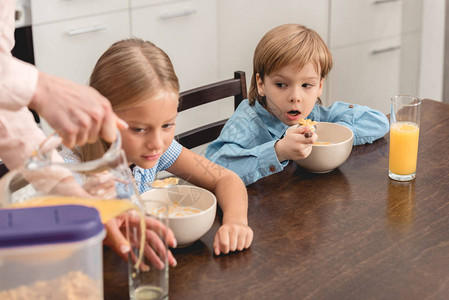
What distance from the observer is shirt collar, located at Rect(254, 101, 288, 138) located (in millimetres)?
1857

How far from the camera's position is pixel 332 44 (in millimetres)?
3484

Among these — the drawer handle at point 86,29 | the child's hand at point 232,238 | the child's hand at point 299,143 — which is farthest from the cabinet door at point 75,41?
the child's hand at point 232,238

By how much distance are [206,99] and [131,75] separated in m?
0.52

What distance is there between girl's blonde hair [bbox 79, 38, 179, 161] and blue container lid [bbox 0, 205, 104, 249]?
57 cm

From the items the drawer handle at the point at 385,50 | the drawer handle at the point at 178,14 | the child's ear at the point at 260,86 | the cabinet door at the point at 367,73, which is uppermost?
the drawer handle at the point at 178,14

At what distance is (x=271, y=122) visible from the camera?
73.3 inches

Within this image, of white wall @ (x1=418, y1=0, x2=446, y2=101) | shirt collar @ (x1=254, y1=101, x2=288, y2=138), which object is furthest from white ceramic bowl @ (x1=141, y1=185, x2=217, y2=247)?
white wall @ (x1=418, y1=0, x2=446, y2=101)

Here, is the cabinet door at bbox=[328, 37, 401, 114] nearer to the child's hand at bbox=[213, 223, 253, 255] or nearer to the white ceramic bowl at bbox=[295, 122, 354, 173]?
the white ceramic bowl at bbox=[295, 122, 354, 173]

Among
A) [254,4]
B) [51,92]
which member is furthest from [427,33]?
[51,92]

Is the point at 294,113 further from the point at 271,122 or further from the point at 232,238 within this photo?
the point at 232,238

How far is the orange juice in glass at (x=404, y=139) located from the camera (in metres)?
1.55

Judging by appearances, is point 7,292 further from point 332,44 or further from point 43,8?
point 332,44

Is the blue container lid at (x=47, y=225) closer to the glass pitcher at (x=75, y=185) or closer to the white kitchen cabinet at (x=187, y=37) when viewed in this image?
the glass pitcher at (x=75, y=185)

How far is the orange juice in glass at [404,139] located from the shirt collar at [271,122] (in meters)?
0.36
